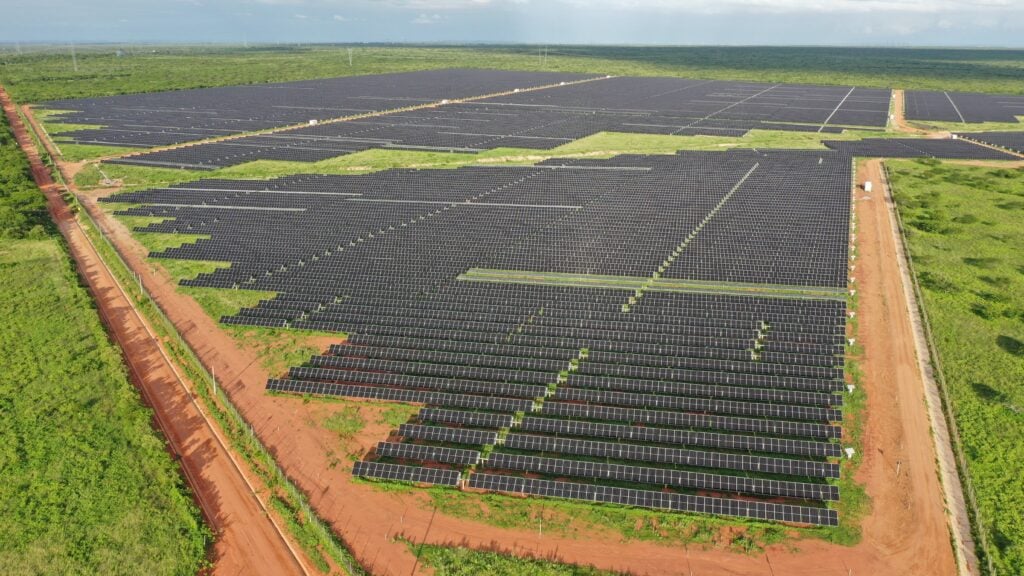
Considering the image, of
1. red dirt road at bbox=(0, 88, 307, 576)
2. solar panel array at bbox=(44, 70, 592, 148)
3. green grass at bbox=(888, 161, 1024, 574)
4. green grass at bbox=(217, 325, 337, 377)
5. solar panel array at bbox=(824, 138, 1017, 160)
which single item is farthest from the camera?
solar panel array at bbox=(44, 70, 592, 148)

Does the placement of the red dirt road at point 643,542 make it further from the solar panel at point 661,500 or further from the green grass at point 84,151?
the green grass at point 84,151

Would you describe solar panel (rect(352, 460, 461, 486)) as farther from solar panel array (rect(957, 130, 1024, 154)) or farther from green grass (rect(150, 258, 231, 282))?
solar panel array (rect(957, 130, 1024, 154))

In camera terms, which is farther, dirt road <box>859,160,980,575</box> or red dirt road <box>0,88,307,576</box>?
dirt road <box>859,160,980,575</box>

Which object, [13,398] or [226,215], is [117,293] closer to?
[13,398]

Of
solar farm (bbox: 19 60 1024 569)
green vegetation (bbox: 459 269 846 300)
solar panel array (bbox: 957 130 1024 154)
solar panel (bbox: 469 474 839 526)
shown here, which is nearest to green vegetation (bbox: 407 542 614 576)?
solar farm (bbox: 19 60 1024 569)

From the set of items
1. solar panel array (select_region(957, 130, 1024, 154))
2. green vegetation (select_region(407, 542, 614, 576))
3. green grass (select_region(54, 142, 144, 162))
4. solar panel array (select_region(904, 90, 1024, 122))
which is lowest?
green vegetation (select_region(407, 542, 614, 576))

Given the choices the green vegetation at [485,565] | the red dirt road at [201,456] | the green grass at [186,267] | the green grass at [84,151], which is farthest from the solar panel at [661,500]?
the green grass at [84,151]
